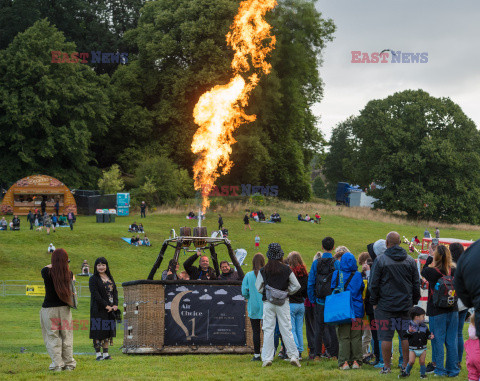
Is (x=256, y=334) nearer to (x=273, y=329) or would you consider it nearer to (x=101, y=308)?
(x=273, y=329)

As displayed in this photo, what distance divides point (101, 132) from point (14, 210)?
1416 centimetres

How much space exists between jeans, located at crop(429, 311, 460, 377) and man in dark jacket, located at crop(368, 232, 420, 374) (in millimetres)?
517

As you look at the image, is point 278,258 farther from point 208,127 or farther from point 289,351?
point 208,127

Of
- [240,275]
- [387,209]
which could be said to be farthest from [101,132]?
[240,275]

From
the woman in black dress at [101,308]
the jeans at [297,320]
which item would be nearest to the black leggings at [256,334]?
the jeans at [297,320]

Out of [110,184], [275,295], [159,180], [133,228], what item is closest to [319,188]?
[159,180]

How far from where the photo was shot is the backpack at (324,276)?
11578 millimetres

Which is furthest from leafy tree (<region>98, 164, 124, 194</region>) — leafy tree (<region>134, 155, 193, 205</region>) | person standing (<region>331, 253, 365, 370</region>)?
person standing (<region>331, 253, 365, 370</region>)

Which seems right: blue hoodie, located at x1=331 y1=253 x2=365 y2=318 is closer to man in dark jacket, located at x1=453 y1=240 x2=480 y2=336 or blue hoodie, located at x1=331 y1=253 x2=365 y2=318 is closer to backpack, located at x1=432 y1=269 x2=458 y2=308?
backpack, located at x1=432 y1=269 x2=458 y2=308

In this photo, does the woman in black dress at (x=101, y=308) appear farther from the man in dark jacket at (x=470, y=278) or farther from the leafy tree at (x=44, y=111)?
the leafy tree at (x=44, y=111)

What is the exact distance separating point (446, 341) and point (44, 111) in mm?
A: 51317

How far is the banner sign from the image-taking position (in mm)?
13062

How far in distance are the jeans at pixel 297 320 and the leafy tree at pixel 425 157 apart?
58716 millimetres

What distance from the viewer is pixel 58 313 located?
11.0 metres
